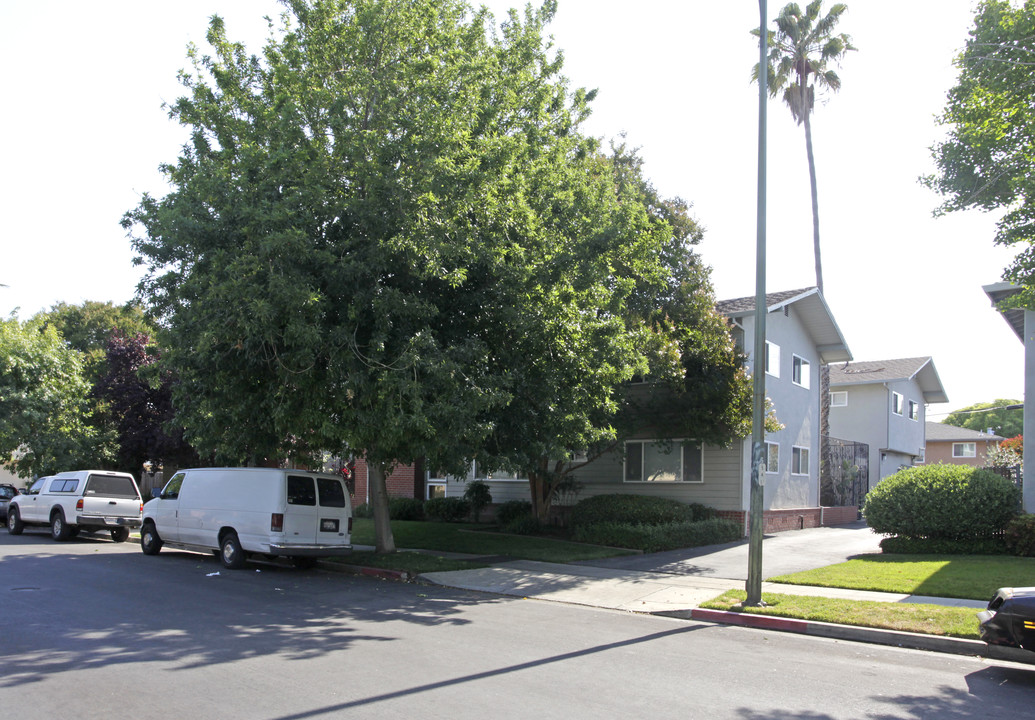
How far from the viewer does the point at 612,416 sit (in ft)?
66.0

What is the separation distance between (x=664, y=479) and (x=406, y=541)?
7761 mm

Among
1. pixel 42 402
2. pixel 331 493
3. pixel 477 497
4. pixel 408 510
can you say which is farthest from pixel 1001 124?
pixel 42 402

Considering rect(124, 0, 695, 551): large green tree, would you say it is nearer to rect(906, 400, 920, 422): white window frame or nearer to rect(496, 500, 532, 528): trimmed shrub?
rect(496, 500, 532, 528): trimmed shrub

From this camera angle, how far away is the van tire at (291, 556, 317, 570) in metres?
15.9

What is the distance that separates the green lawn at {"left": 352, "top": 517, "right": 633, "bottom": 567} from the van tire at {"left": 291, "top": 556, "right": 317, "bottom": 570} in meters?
3.62

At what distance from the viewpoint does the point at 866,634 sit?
9.61m

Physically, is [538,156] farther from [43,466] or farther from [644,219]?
[43,466]

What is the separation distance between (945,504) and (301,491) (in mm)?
13981

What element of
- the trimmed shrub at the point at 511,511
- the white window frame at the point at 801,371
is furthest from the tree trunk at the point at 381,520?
the white window frame at the point at 801,371

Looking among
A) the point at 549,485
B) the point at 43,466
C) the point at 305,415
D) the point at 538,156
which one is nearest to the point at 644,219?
the point at 538,156

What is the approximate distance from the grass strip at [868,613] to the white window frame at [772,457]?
41.8ft

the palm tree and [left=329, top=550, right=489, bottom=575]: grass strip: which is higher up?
the palm tree

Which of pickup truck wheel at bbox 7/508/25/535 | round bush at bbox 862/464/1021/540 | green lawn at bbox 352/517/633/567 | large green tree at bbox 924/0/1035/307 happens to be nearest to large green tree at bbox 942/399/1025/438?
round bush at bbox 862/464/1021/540

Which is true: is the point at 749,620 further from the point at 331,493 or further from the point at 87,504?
the point at 87,504
